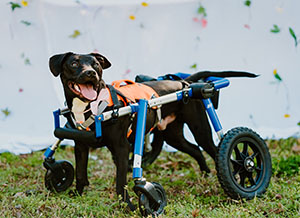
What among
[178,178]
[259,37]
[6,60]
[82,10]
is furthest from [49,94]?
[259,37]

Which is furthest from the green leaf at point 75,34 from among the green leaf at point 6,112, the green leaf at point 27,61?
the green leaf at point 6,112

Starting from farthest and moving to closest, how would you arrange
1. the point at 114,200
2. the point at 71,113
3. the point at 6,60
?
the point at 6,60, the point at 114,200, the point at 71,113

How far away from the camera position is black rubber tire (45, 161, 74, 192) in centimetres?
311

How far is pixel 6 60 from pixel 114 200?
2.18 m

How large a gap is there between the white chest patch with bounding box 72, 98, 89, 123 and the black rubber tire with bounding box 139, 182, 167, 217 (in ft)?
2.10

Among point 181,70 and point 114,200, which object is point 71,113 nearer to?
point 114,200

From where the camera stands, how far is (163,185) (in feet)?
11.1

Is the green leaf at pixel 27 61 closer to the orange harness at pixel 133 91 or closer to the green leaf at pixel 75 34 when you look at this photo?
the green leaf at pixel 75 34

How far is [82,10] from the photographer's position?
456 centimetres

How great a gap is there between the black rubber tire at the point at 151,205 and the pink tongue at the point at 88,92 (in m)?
0.66

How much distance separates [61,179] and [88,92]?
92cm

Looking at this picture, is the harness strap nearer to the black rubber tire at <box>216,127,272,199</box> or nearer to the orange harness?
the orange harness

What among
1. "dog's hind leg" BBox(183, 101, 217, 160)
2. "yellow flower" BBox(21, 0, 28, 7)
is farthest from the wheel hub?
"yellow flower" BBox(21, 0, 28, 7)

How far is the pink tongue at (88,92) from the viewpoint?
2.59 meters
